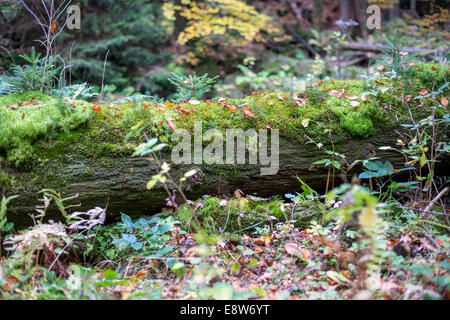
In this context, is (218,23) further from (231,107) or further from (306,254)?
(306,254)

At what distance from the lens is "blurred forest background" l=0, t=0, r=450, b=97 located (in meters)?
6.34

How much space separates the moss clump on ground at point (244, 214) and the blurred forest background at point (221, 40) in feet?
10.6

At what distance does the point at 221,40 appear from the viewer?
348 inches

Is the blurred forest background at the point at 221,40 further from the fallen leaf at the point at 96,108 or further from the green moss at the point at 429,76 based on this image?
the fallen leaf at the point at 96,108

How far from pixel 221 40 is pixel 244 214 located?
7.17 metres

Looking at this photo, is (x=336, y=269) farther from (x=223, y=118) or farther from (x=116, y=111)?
(x=116, y=111)

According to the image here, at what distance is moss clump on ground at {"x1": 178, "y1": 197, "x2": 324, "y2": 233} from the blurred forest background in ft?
10.6

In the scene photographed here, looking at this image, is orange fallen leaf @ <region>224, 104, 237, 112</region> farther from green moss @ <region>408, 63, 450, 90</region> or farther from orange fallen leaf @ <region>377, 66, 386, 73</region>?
green moss @ <region>408, 63, 450, 90</region>

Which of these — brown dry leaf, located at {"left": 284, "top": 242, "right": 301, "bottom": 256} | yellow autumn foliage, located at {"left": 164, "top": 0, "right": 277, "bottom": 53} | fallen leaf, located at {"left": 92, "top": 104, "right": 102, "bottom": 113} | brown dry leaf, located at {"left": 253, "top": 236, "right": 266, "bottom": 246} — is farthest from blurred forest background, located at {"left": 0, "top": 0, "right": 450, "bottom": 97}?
brown dry leaf, located at {"left": 284, "top": 242, "right": 301, "bottom": 256}

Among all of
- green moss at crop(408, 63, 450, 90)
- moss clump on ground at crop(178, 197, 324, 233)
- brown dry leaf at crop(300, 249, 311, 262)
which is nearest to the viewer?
brown dry leaf at crop(300, 249, 311, 262)

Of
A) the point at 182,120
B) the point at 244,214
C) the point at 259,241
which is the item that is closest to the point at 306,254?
the point at 259,241

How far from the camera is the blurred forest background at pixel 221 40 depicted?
6340 millimetres
